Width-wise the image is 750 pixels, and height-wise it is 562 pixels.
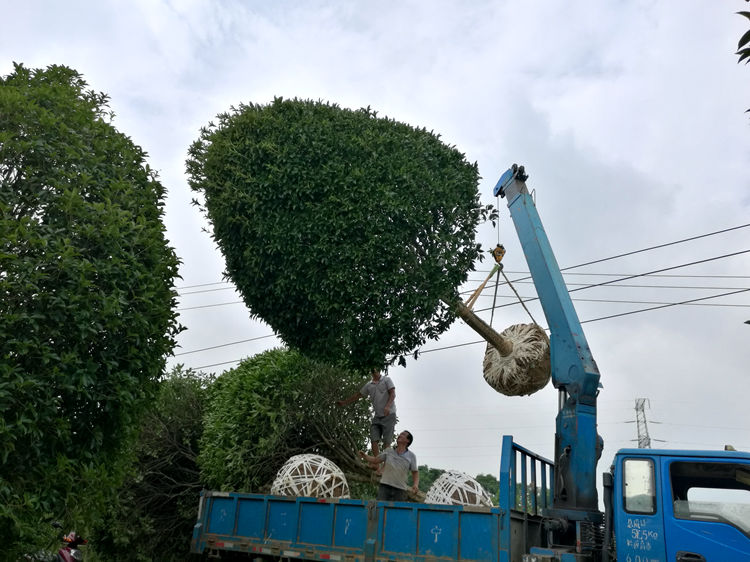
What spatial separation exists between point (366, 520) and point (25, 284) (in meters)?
4.78

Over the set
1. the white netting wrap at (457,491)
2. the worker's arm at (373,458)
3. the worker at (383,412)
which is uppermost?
the worker at (383,412)

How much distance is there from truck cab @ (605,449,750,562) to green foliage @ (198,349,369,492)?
20.2 ft

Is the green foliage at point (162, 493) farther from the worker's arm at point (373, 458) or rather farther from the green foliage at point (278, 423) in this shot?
the worker's arm at point (373, 458)

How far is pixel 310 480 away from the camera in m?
9.87

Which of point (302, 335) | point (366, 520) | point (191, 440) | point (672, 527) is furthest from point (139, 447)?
point (672, 527)

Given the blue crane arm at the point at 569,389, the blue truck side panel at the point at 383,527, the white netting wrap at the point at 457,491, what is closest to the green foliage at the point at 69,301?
the blue truck side panel at the point at 383,527

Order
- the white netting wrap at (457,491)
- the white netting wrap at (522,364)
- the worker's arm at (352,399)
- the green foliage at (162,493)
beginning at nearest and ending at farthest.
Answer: the white netting wrap at (457,491), the white netting wrap at (522,364), the worker's arm at (352,399), the green foliage at (162,493)

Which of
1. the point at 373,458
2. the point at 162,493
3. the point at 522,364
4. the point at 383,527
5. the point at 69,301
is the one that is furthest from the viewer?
the point at 162,493

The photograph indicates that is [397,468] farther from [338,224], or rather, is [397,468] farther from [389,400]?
[338,224]

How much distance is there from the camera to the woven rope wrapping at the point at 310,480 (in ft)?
32.2

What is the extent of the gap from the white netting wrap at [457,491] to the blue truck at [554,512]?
706 millimetres

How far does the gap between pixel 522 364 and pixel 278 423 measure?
4.77 m

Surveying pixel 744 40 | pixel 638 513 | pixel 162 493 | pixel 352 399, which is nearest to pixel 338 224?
pixel 352 399

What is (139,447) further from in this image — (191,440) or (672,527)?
(672,527)
